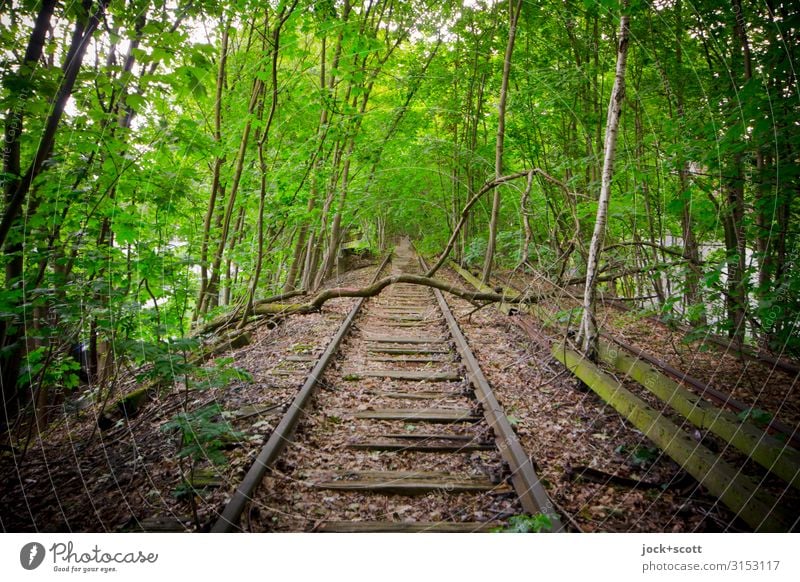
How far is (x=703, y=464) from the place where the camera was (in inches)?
98.3

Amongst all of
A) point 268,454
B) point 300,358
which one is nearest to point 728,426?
point 268,454

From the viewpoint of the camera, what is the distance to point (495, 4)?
9812 millimetres

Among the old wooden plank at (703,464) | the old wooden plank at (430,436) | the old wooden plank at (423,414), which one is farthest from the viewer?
the old wooden plank at (423,414)

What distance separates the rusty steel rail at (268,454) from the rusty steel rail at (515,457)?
69.7 inches

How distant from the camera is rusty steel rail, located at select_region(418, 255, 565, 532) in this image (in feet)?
7.42

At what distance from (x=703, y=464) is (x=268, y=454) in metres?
3.08

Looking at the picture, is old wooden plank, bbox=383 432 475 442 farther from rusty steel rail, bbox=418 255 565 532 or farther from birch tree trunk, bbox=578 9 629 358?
birch tree trunk, bbox=578 9 629 358

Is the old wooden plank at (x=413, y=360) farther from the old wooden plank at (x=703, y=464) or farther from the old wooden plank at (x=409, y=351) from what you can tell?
the old wooden plank at (x=703, y=464)

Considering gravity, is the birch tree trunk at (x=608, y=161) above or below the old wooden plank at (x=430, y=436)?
above

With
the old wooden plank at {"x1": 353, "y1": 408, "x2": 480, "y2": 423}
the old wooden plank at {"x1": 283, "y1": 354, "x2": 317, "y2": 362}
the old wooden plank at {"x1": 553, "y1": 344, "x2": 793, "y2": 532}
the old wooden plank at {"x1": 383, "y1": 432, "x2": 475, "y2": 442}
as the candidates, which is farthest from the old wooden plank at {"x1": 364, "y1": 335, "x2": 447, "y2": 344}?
the old wooden plank at {"x1": 383, "y1": 432, "x2": 475, "y2": 442}

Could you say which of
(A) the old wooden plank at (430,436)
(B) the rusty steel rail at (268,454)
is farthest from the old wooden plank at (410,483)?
(A) the old wooden plank at (430,436)

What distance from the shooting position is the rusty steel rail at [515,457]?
2.26 m

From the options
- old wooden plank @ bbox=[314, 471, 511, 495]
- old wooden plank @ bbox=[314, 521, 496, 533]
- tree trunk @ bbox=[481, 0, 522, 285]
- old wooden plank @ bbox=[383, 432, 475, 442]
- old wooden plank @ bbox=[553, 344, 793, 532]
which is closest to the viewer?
old wooden plank @ bbox=[553, 344, 793, 532]

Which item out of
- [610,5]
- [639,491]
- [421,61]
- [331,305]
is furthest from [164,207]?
[421,61]
